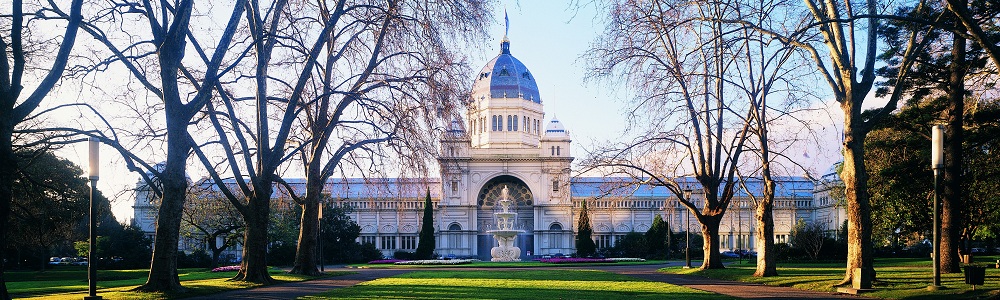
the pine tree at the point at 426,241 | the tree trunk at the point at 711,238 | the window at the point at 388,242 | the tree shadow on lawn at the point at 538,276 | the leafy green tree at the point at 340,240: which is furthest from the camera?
the window at the point at 388,242

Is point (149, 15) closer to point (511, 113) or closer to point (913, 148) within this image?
point (913, 148)

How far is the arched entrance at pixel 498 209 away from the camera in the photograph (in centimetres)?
9069

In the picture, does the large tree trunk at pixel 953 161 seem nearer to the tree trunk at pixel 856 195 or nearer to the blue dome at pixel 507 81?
the tree trunk at pixel 856 195

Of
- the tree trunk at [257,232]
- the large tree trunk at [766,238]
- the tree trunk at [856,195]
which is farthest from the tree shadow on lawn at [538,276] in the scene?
the tree trunk at [856,195]

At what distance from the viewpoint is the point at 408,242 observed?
94.4m

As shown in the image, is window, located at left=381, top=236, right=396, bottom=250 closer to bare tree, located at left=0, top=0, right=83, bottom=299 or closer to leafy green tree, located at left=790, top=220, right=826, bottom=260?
leafy green tree, located at left=790, top=220, right=826, bottom=260

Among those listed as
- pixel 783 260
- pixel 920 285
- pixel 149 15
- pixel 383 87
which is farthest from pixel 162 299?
pixel 783 260

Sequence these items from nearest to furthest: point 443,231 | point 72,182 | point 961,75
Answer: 1. point 961,75
2. point 72,182
3. point 443,231

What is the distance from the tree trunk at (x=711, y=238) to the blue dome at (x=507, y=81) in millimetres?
59009

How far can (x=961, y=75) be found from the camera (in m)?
26.0

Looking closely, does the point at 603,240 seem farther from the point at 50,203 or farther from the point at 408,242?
the point at 50,203

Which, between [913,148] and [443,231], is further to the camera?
[443,231]

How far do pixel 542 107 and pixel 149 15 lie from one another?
7901 centimetres

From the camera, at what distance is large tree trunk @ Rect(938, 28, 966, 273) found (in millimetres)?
25406
